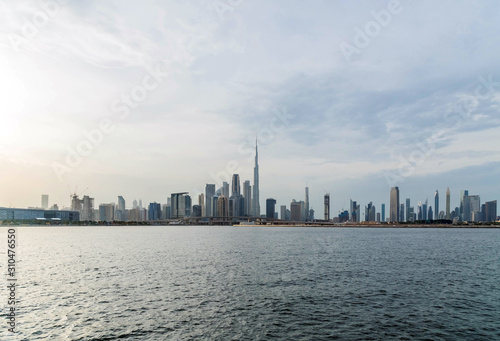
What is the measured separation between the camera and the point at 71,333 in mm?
31984

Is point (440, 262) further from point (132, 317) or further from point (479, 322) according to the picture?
point (132, 317)

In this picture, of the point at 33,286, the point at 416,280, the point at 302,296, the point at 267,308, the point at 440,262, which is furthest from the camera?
the point at 440,262

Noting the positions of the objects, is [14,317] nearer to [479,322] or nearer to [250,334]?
[250,334]

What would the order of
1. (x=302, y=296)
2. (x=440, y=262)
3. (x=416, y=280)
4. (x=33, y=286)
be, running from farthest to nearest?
(x=440, y=262) → (x=416, y=280) → (x=33, y=286) → (x=302, y=296)

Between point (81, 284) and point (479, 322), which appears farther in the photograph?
point (81, 284)

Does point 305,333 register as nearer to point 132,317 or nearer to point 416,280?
point 132,317

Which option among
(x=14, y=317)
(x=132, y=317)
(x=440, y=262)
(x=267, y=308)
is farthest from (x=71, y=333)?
(x=440, y=262)

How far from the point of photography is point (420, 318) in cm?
3678

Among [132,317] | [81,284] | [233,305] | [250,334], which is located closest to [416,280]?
[233,305]

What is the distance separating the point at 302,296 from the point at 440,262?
53456mm

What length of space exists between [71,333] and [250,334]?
17.2 meters

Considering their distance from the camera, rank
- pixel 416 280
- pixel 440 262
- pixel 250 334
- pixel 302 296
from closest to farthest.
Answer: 1. pixel 250 334
2. pixel 302 296
3. pixel 416 280
4. pixel 440 262

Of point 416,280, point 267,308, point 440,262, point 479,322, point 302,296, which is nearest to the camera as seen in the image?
point 479,322

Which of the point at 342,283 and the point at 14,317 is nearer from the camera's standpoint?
the point at 14,317
